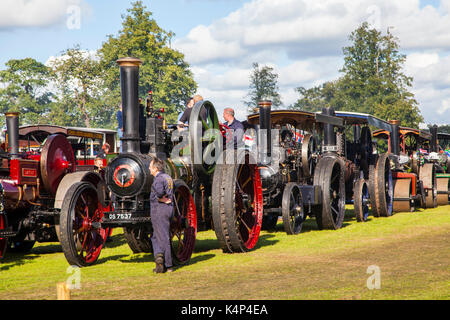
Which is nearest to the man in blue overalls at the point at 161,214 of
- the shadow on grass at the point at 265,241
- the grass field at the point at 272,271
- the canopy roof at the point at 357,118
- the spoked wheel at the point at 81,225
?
the grass field at the point at 272,271

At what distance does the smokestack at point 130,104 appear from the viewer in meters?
7.21

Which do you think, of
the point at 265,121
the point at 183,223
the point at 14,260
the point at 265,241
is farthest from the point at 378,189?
the point at 14,260

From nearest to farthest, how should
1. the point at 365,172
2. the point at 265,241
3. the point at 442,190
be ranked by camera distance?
1. the point at 265,241
2. the point at 365,172
3. the point at 442,190

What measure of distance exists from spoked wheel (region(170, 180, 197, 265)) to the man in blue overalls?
0.87 ft

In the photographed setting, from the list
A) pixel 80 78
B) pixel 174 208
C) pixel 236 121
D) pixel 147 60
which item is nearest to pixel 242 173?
pixel 236 121

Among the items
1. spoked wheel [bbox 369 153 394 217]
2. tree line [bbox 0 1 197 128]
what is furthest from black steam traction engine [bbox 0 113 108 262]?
tree line [bbox 0 1 197 128]

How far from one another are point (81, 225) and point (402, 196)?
352 inches

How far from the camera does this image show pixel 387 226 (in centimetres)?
1141

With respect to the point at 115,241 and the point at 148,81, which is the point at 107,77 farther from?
the point at 115,241

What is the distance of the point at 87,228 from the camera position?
7.67m

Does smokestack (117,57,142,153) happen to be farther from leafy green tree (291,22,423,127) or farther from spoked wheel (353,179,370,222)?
leafy green tree (291,22,423,127)

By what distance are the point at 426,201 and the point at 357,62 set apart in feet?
142

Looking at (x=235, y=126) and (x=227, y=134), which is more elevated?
(x=235, y=126)
